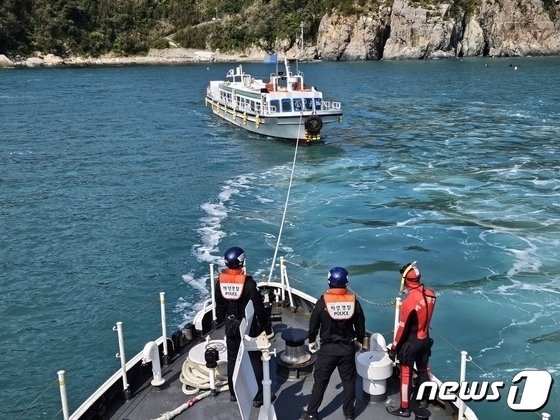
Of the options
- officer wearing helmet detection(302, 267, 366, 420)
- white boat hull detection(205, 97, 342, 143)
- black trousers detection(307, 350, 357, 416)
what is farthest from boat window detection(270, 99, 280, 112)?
black trousers detection(307, 350, 357, 416)

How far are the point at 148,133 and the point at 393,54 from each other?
389ft

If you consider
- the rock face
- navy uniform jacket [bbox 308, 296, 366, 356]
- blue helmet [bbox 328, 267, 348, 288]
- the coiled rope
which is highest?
the rock face

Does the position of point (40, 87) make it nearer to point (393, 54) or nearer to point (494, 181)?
point (494, 181)

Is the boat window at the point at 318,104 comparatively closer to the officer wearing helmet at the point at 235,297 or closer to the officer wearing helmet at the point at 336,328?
the officer wearing helmet at the point at 235,297

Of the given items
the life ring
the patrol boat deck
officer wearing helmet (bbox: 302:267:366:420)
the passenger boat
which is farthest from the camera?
the passenger boat

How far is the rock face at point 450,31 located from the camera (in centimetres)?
14362

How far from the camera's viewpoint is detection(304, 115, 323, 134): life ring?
37469mm

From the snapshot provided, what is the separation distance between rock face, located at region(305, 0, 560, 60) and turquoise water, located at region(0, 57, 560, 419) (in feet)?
344

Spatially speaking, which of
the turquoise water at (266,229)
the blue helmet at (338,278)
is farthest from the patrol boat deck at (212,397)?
the turquoise water at (266,229)

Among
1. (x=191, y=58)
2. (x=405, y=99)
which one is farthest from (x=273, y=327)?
(x=191, y=58)

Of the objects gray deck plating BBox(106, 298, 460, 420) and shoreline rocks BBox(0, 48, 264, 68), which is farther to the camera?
shoreline rocks BBox(0, 48, 264, 68)

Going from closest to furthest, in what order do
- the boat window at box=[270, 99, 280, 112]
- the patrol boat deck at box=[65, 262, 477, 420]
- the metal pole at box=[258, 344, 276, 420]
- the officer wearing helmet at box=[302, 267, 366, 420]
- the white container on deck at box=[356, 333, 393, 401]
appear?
1. the metal pole at box=[258, 344, 276, 420]
2. the officer wearing helmet at box=[302, 267, 366, 420]
3. the patrol boat deck at box=[65, 262, 477, 420]
4. the white container on deck at box=[356, 333, 393, 401]
5. the boat window at box=[270, 99, 280, 112]

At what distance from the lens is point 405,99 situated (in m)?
64.5

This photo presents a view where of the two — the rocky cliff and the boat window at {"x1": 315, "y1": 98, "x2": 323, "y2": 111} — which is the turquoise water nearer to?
the boat window at {"x1": 315, "y1": 98, "x2": 323, "y2": 111}
